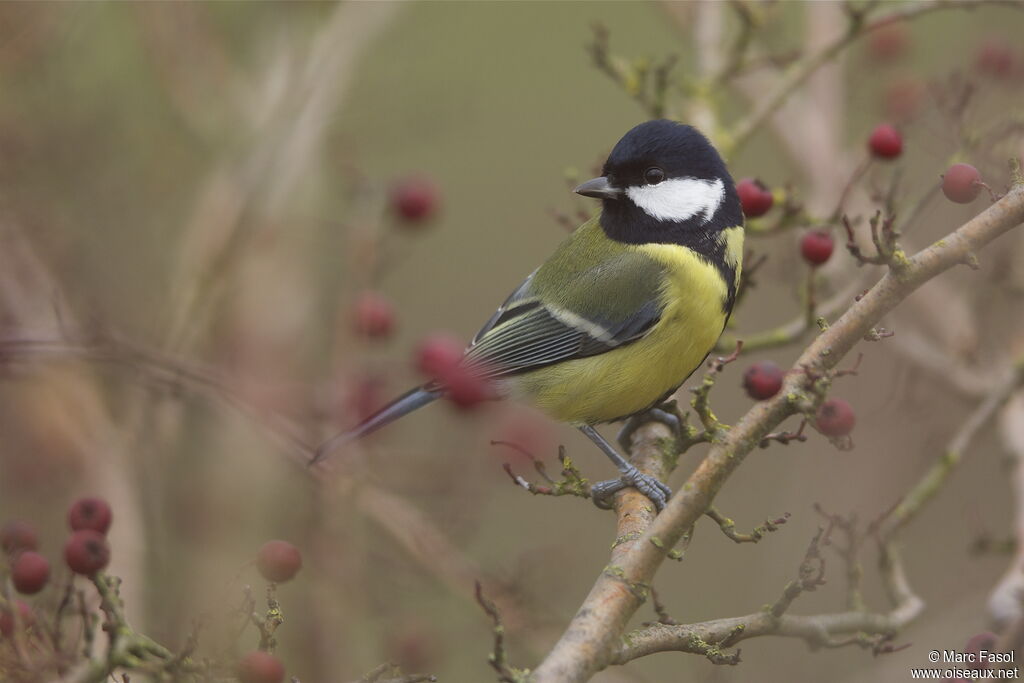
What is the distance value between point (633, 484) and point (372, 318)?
951 millimetres

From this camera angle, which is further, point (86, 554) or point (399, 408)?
point (399, 408)

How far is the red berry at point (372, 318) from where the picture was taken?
2869 mm

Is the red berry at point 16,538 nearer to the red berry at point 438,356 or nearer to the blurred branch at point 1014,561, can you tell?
the red berry at point 438,356

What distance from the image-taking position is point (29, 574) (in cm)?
171

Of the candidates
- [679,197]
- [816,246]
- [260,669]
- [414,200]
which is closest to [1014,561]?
[816,246]

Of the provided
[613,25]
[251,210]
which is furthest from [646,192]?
[613,25]

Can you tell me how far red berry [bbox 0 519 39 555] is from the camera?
1780 millimetres

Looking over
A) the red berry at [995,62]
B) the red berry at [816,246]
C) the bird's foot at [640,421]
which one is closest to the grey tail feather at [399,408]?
the bird's foot at [640,421]

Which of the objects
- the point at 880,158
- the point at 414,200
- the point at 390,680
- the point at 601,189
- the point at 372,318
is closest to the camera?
the point at 390,680

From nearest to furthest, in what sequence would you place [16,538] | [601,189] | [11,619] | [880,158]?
1. [11,619]
2. [16,538]
3. [880,158]
4. [601,189]

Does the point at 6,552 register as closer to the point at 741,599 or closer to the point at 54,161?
the point at 54,161

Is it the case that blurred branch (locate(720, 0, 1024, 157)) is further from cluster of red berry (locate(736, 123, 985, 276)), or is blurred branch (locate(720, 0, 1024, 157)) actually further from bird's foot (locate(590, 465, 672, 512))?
bird's foot (locate(590, 465, 672, 512))

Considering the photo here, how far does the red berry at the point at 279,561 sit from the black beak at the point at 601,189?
4.32 ft

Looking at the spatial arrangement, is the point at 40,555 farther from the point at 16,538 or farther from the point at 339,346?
the point at 339,346
